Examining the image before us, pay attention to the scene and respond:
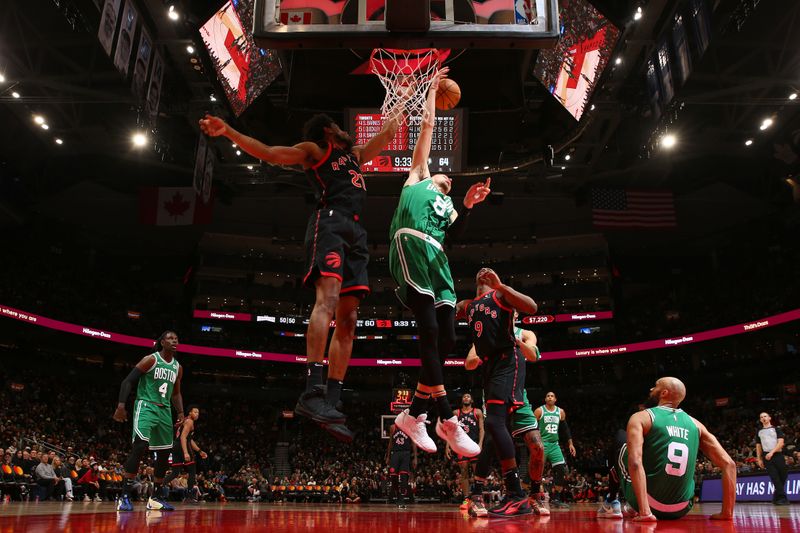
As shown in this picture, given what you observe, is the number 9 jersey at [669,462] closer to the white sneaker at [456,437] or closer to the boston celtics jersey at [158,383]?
the white sneaker at [456,437]

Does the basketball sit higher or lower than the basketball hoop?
lower

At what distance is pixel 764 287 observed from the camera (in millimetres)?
29359

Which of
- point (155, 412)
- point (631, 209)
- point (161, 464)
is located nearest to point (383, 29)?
point (155, 412)

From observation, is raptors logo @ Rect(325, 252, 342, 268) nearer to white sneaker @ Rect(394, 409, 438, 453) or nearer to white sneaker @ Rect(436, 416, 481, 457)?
white sneaker @ Rect(394, 409, 438, 453)

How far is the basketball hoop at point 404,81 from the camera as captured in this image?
8.20 metres

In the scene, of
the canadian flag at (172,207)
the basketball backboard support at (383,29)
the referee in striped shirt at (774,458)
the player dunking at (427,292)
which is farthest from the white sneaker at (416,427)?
the canadian flag at (172,207)

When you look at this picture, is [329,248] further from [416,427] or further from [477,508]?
[477,508]

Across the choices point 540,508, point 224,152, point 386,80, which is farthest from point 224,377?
point 540,508

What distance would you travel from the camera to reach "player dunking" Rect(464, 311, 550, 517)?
563 cm

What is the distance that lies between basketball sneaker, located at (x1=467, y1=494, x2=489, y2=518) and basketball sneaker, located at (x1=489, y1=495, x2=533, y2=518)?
8cm

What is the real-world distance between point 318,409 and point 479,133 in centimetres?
1977

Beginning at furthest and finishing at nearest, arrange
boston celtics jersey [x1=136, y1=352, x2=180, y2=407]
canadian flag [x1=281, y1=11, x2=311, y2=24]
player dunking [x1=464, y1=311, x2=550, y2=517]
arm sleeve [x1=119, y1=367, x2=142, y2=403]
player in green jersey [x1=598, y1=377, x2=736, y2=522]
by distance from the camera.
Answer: boston celtics jersey [x1=136, y1=352, x2=180, y2=407] < arm sleeve [x1=119, y1=367, x2=142, y2=403] < canadian flag [x1=281, y1=11, x2=311, y2=24] < player dunking [x1=464, y1=311, x2=550, y2=517] < player in green jersey [x1=598, y1=377, x2=736, y2=522]

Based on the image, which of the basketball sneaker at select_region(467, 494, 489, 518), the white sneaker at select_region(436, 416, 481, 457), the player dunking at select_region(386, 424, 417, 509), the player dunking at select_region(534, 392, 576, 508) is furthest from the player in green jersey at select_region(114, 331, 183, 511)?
the player dunking at select_region(386, 424, 417, 509)

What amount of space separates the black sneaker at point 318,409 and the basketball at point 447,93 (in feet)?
10.5
